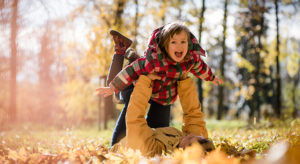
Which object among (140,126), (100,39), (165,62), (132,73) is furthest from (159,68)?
(100,39)

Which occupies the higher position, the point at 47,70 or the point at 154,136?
the point at 47,70

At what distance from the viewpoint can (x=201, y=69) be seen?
3.15 meters

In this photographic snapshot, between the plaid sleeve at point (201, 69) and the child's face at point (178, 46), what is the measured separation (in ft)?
0.88

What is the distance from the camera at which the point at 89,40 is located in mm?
7172

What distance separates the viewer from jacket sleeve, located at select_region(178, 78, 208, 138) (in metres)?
2.95

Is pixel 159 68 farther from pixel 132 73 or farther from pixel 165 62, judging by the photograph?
pixel 132 73

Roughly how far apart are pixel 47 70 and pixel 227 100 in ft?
65.2

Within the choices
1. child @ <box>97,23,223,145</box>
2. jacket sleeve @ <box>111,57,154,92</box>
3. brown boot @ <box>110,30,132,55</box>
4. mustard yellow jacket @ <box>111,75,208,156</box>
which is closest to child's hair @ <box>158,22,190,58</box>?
child @ <box>97,23,223,145</box>

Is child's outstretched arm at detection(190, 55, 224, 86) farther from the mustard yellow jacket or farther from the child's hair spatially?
the mustard yellow jacket

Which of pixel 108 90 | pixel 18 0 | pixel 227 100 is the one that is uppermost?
pixel 18 0

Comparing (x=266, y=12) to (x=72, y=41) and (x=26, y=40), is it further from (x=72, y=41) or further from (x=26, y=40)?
(x=26, y=40)

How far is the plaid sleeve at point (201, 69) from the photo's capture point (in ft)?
9.88

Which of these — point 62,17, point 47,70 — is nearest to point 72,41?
point 62,17

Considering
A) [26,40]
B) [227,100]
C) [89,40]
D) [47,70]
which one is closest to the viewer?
[26,40]
